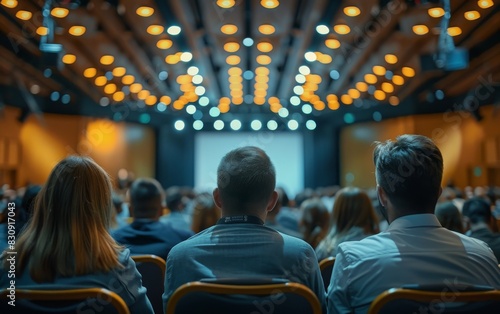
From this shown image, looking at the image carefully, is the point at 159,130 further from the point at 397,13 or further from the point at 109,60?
the point at 397,13

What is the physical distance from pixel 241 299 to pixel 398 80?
391 inches

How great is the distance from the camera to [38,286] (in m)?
1.53

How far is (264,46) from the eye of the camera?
8602 millimetres

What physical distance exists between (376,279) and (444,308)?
24cm

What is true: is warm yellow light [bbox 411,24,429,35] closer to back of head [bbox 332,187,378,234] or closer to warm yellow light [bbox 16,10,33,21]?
back of head [bbox 332,187,378,234]

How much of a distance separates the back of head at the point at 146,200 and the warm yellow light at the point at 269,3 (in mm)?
3563

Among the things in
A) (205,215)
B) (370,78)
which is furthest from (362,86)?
(205,215)

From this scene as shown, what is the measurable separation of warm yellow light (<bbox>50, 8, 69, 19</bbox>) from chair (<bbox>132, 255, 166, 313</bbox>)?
4.50 m

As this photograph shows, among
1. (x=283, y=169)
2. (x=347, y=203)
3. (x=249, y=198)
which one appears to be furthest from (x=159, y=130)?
(x=249, y=198)

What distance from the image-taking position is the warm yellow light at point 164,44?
8.08 metres

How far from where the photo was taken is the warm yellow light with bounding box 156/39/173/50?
808 centimetres

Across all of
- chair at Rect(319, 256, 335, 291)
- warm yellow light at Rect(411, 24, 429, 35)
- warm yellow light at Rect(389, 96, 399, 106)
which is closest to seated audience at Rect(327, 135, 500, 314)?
chair at Rect(319, 256, 335, 291)

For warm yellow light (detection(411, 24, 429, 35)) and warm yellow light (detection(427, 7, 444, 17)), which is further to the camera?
warm yellow light (detection(411, 24, 429, 35))

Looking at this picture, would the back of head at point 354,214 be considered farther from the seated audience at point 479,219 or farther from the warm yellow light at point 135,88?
the warm yellow light at point 135,88
